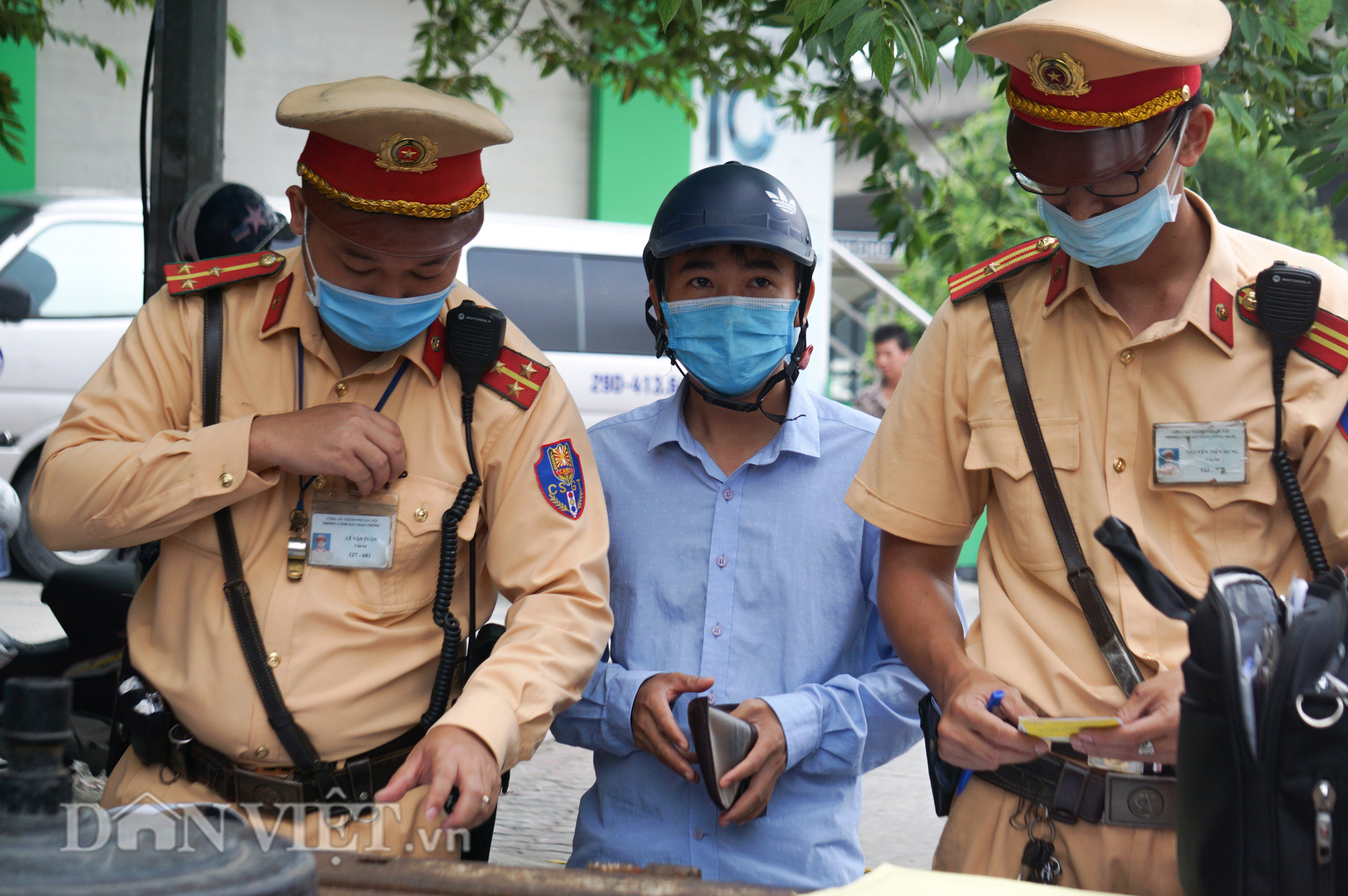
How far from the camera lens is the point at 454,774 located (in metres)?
1.73

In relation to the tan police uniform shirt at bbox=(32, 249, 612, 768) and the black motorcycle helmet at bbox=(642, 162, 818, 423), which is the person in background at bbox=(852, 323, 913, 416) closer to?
the black motorcycle helmet at bbox=(642, 162, 818, 423)

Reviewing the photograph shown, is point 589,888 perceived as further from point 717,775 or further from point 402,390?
point 402,390

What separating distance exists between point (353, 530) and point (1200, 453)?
1.32 meters

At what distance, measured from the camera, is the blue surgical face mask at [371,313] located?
207 cm

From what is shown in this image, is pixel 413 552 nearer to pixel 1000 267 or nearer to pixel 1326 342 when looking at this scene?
pixel 1000 267

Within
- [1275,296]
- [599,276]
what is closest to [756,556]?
[1275,296]

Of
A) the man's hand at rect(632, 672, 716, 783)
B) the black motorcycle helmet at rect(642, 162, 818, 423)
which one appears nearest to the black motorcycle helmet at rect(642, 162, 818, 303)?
the black motorcycle helmet at rect(642, 162, 818, 423)

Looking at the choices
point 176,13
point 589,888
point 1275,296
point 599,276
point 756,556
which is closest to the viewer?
point 589,888

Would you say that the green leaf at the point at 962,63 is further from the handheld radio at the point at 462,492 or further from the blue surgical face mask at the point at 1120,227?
the handheld radio at the point at 462,492

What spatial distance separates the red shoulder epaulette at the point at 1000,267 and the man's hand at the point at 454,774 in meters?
1.06

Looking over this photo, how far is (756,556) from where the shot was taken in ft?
7.63

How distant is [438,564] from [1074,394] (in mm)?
1072

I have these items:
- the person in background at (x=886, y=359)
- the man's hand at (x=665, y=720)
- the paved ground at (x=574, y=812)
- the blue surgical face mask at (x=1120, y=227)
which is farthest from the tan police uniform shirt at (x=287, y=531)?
the person in background at (x=886, y=359)

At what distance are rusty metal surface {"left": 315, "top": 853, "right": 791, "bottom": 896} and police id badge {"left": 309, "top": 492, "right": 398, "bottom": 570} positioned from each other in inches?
25.8
